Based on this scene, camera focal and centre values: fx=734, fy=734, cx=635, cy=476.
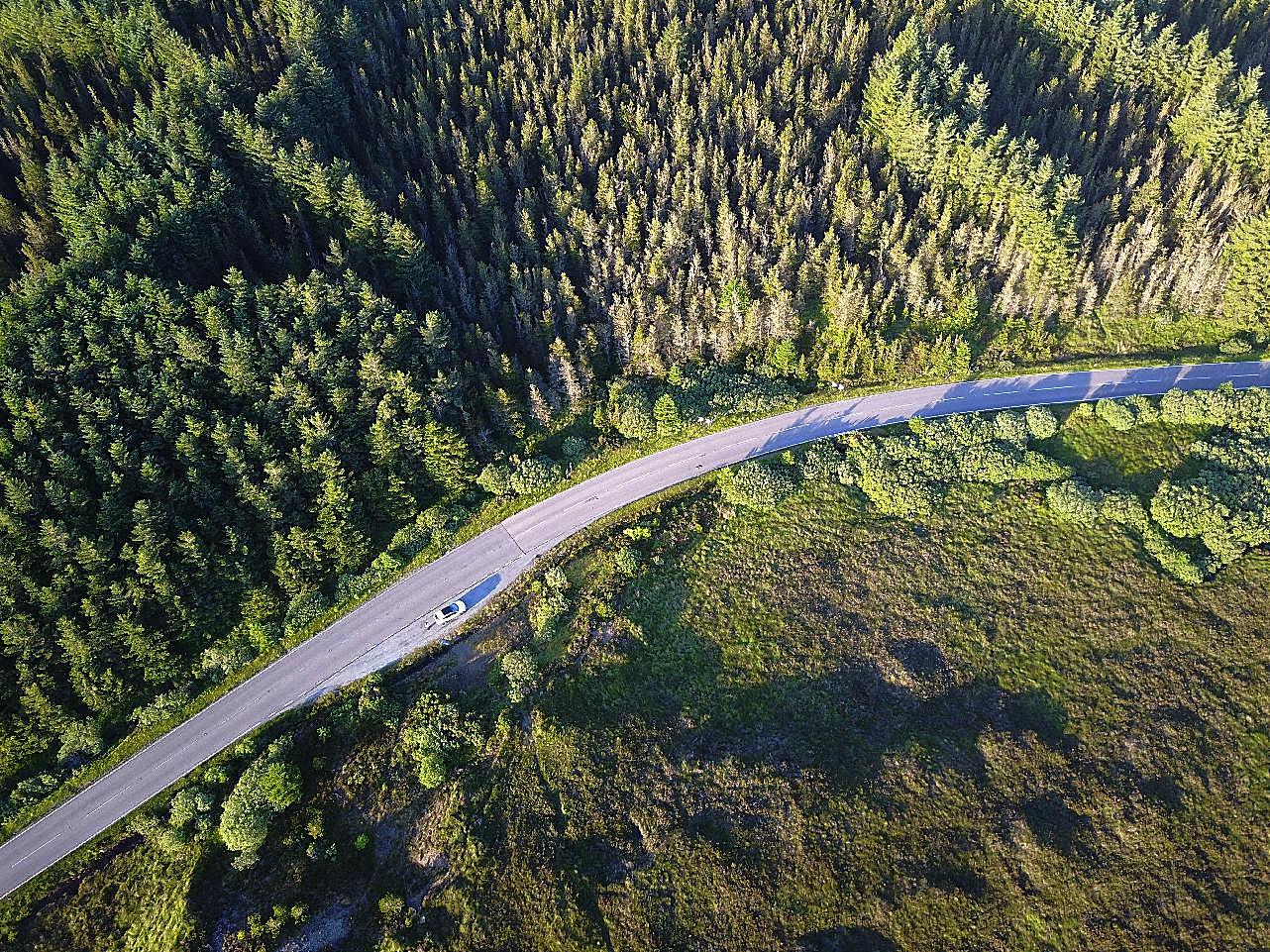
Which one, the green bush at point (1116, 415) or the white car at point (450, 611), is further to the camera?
the green bush at point (1116, 415)

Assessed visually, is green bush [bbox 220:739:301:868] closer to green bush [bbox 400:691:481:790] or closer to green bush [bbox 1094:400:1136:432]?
green bush [bbox 400:691:481:790]

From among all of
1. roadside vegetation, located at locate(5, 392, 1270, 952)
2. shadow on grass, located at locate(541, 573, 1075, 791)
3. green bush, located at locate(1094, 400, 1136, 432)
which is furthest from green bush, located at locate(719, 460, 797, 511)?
green bush, located at locate(1094, 400, 1136, 432)

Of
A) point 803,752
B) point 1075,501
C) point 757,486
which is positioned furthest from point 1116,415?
point 803,752

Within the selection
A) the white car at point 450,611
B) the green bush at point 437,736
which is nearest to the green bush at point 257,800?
the green bush at point 437,736

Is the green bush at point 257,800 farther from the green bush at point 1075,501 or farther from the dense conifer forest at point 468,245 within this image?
the green bush at point 1075,501

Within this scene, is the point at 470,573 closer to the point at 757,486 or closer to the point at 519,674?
the point at 519,674

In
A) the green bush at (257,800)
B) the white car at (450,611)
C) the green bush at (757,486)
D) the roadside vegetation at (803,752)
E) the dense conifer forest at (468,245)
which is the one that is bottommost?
the roadside vegetation at (803,752)

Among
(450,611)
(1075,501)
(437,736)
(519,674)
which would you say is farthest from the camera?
(1075,501)
